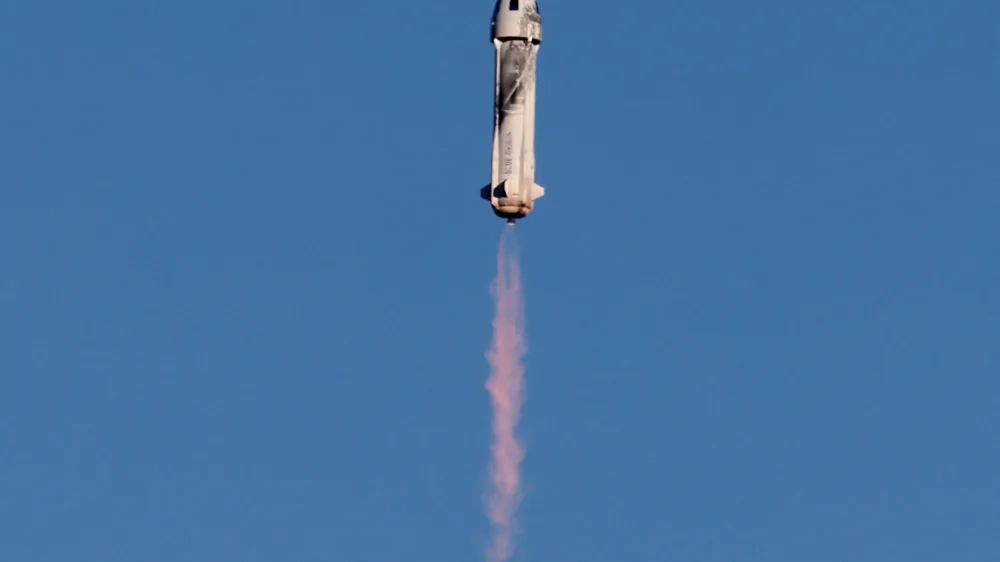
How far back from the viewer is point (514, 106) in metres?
81.8

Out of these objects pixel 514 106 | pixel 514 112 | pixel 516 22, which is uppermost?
pixel 516 22

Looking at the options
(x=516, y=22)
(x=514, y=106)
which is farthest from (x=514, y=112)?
(x=516, y=22)

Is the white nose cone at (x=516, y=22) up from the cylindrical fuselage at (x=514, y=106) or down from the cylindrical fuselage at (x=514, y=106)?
up

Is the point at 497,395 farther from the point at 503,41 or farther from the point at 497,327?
the point at 503,41

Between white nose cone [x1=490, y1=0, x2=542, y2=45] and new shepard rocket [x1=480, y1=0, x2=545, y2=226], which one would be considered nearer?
new shepard rocket [x1=480, y1=0, x2=545, y2=226]

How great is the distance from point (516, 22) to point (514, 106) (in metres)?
2.82

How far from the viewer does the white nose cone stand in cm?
8206

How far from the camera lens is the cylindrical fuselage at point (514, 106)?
81438 millimetres

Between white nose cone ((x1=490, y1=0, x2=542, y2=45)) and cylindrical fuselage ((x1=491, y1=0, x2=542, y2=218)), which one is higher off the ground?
white nose cone ((x1=490, y1=0, x2=542, y2=45))

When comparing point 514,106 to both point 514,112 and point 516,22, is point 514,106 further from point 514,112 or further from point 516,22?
point 516,22

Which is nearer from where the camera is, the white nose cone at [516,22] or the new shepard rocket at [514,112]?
the new shepard rocket at [514,112]

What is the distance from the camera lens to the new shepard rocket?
267ft

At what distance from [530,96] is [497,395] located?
12.1m

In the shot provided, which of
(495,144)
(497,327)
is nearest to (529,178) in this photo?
(495,144)
